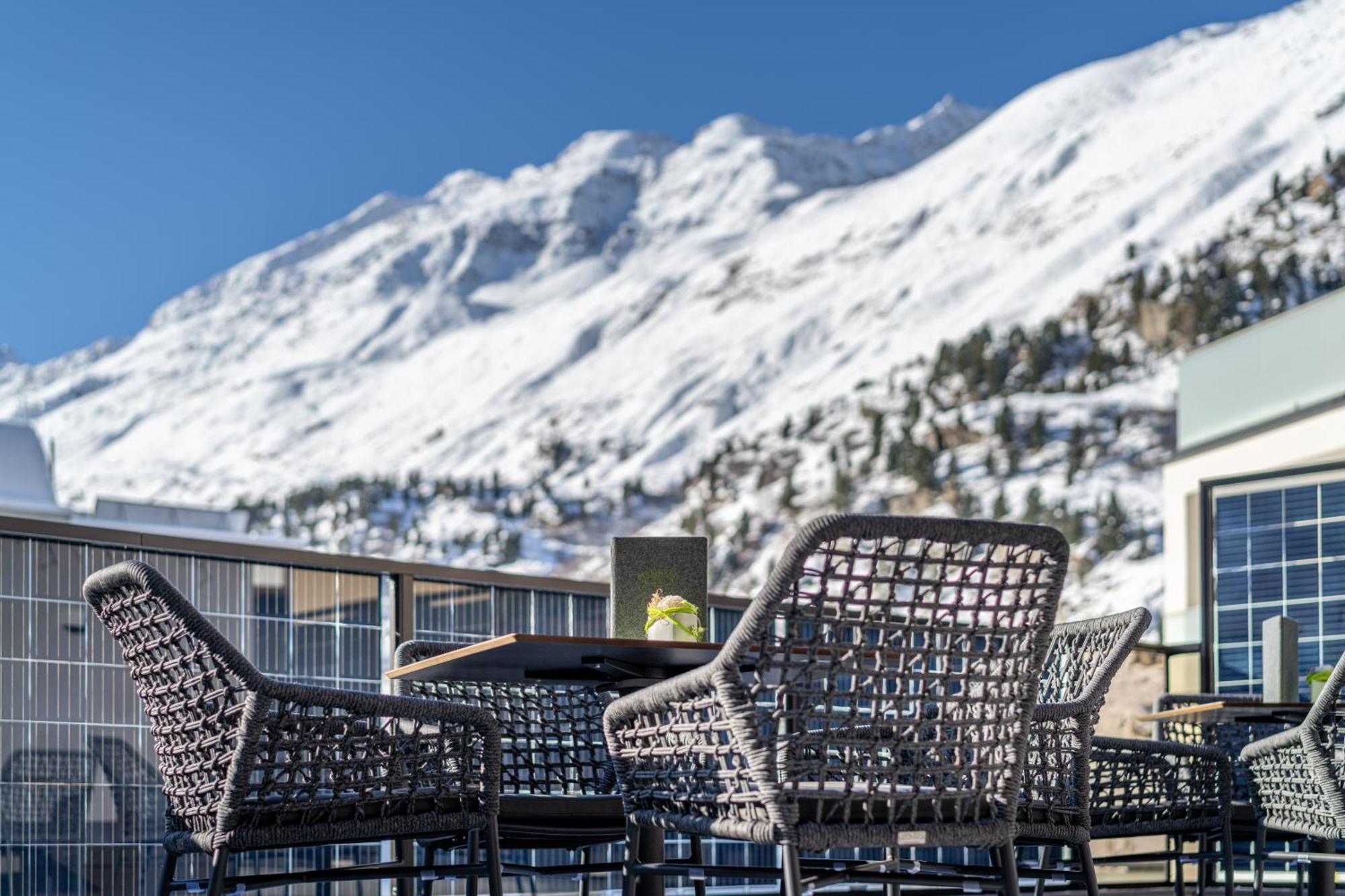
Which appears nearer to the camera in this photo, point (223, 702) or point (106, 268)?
point (223, 702)

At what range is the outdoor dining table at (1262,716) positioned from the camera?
11.4ft

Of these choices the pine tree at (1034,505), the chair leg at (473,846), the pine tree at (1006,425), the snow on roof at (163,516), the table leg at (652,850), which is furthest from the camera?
the pine tree at (1006,425)

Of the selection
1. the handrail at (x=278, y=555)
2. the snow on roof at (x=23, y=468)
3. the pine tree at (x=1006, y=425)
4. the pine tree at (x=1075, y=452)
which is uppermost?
the pine tree at (x=1006, y=425)

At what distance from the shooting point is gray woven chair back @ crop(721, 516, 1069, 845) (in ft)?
6.66

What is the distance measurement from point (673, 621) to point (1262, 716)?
206 cm

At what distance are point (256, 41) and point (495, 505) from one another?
2326 inches

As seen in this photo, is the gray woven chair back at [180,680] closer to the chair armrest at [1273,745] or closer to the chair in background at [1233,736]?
the chair armrest at [1273,745]

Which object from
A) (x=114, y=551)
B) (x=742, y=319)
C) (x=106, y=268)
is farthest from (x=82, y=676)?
(x=106, y=268)

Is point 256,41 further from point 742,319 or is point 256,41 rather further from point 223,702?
point 223,702

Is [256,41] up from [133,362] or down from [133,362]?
up

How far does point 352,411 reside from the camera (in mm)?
97625

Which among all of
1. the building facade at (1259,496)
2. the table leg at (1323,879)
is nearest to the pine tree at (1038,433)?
the building facade at (1259,496)

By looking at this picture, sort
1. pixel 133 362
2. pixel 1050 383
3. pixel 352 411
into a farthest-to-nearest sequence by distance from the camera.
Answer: pixel 133 362, pixel 352 411, pixel 1050 383

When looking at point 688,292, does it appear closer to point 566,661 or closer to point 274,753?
point 566,661
